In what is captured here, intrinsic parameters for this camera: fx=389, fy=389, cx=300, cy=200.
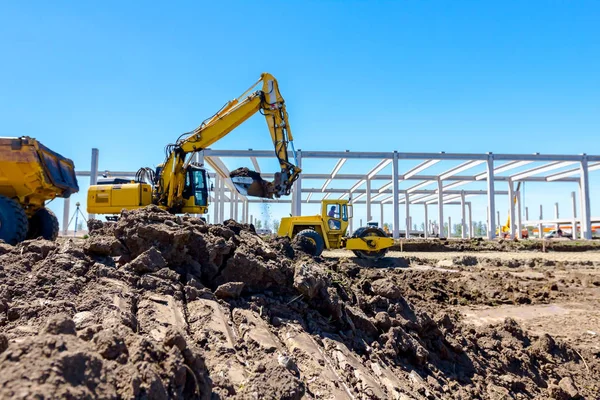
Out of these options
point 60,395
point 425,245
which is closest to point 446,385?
point 60,395

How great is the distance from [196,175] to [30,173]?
15.2 ft

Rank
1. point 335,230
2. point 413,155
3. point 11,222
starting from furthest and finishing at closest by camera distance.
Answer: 1. point 413,155
2. point 335,230
3. point 11,222

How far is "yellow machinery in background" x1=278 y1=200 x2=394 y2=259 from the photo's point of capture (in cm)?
1354

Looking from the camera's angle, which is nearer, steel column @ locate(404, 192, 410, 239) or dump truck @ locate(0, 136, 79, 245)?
dump truck @ locate(0, 136, 79, 245)

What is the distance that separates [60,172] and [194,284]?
21.5 ft

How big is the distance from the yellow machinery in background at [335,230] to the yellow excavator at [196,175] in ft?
6.43

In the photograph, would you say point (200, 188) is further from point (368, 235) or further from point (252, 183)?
point (368, 235)

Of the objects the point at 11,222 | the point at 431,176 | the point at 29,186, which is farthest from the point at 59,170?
the point at 431,176

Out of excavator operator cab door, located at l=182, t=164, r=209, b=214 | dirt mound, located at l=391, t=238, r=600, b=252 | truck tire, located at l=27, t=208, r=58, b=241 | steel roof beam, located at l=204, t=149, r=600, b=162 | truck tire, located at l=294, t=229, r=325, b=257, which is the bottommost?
dirt mound, located at l=391, t=238, r=600, b=252

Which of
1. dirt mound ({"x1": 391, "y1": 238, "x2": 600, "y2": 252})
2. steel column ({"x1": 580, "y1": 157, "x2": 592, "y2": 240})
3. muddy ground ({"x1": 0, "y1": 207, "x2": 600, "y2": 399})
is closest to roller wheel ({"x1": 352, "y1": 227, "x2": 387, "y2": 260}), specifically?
dirt mound ({"x1": 391, "y1": 238, "x2": 600, "y2": 252})

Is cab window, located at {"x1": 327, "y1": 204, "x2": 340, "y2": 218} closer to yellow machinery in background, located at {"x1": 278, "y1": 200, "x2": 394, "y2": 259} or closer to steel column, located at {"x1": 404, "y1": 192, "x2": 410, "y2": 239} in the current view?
yellow machinery in background, located at {"x1": 278, "y1": 200, "x2": 394, "y2": 259}

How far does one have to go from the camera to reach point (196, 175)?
1184 centimetres

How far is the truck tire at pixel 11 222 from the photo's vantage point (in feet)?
23.3

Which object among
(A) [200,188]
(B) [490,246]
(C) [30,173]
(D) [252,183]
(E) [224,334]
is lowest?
(B) [490,246]
